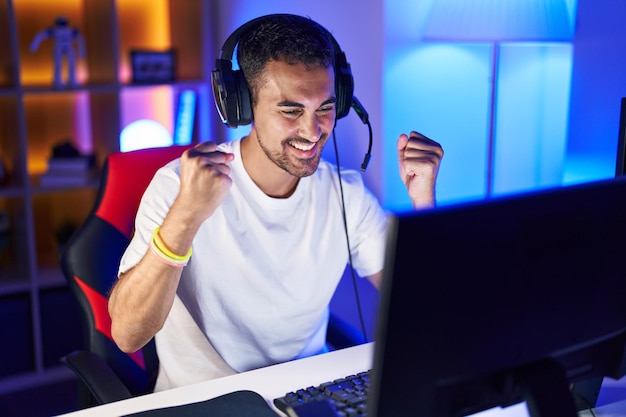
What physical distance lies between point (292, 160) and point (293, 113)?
95 millimetres

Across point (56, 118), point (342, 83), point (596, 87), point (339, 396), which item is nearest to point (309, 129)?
point (342, 83)

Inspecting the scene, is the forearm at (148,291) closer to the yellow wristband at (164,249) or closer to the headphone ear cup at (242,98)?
the yellow wristband at (164,249)

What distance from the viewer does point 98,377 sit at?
134 cm

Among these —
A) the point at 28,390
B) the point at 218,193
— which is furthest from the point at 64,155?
the point at 218,193

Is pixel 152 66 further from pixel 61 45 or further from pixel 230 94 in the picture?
pixel 230 94

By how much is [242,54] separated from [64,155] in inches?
61.7

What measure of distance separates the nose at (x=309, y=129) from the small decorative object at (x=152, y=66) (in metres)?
1.60

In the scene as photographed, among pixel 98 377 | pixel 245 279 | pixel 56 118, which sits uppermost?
pixel 56 118

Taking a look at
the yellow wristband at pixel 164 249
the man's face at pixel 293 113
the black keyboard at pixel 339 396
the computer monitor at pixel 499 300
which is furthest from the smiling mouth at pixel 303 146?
the computer monitor at pixel 499 300

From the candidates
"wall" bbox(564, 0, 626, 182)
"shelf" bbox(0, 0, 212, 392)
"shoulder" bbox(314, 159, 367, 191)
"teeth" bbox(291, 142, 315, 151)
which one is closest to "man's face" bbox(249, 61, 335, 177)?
"teeth" bbox(291, 142, 315, 151)

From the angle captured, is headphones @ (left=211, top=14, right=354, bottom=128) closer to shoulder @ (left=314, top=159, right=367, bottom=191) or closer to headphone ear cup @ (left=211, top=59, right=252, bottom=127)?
headphone ear cup @ (left=211, top=59, right=252, bottom=127)

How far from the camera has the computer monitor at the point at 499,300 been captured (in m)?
0.71

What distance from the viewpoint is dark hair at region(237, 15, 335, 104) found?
1.44m

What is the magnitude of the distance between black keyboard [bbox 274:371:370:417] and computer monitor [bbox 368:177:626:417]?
26 cm
